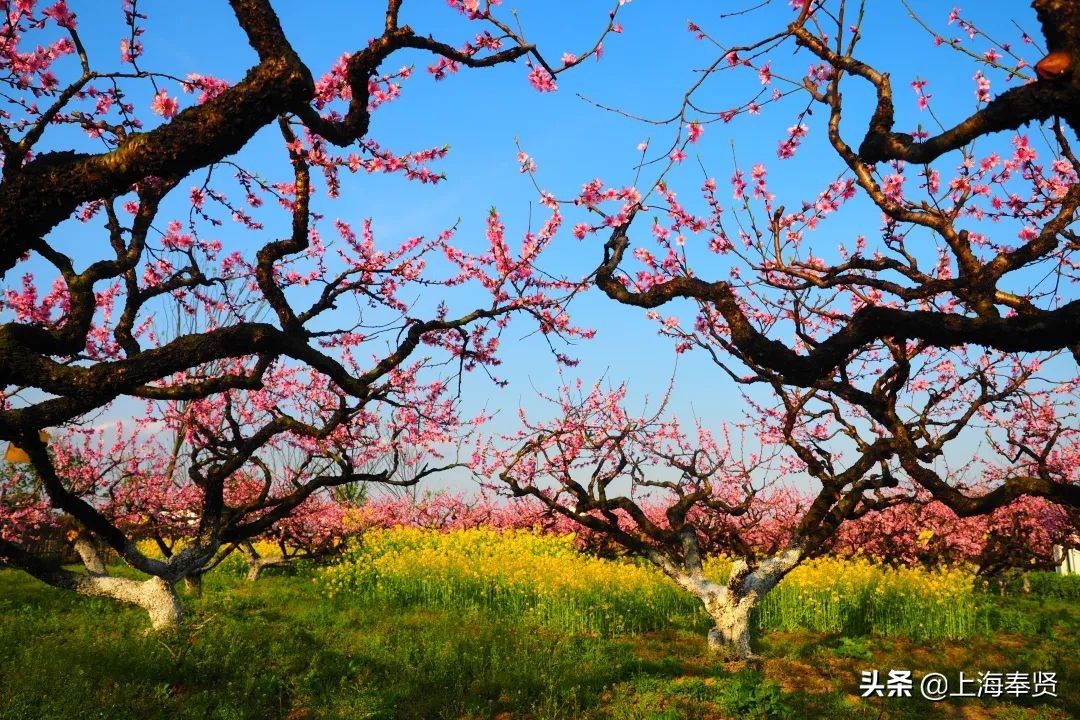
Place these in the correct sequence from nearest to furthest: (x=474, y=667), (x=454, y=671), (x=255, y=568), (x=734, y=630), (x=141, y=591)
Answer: (x=454, y=671) < (x=474, y=667) < (x=734, y=630) < (x=141, y=591) < (x=255, y=568)

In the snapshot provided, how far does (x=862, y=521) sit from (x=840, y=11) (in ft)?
64.0

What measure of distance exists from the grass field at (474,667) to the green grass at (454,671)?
31mm

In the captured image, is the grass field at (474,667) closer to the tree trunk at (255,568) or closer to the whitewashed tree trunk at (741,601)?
the whitewashed tree trunk at (741,601)

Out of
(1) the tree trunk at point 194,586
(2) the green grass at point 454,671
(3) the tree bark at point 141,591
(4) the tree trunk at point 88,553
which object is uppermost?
(4) the tree trunk at point 88,553

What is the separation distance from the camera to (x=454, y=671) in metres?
10.2

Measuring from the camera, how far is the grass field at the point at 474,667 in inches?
340

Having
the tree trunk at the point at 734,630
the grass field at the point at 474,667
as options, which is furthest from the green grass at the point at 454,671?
the tree trunk at the point at 734,630

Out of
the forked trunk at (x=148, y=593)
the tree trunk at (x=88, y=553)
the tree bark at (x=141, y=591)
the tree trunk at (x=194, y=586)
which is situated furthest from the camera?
the tree trunk at (x=194, y=586)

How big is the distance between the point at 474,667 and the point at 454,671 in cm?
36

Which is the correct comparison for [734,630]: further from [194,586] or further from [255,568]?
[255,568]

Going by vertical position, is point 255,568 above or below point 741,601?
below

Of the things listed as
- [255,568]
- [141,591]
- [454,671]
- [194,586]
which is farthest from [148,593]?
[255,568]

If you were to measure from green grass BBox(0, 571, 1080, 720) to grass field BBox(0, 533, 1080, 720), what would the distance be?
31mm

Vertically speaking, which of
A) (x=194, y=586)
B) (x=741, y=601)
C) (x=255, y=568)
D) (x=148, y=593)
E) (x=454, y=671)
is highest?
(x=741, y=601)
